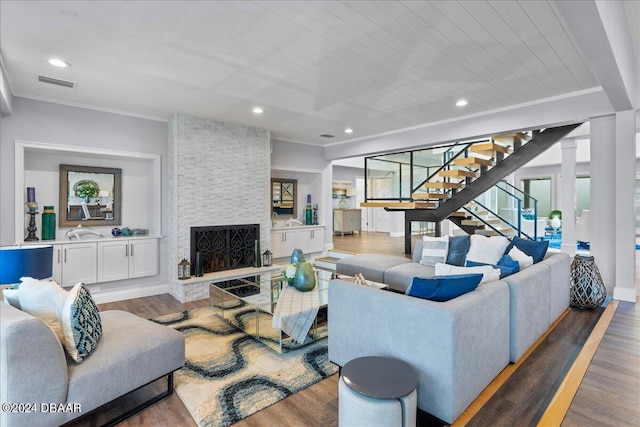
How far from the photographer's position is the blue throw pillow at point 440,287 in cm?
197

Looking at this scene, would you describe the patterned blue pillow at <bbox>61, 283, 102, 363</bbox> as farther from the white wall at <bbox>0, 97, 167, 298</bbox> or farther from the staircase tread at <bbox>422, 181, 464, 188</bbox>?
the staircase tread at <bbox>422, 181, 464, 188</bbox>

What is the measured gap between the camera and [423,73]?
3350mm

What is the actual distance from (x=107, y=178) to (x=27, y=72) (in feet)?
5.73

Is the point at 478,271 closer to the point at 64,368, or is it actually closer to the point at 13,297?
the point at 64,368

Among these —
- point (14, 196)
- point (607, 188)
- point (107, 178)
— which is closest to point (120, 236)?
point (107, 178)

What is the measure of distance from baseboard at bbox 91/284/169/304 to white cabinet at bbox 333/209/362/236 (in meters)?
6.83

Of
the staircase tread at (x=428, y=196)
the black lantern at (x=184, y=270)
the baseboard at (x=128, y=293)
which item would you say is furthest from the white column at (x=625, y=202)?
the baseboard at (x=128, y=293)

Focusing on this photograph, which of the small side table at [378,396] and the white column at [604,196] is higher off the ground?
the white column at [604,196]

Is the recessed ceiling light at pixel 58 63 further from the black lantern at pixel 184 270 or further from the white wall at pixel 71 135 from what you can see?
the black lantern at pixel 184 270

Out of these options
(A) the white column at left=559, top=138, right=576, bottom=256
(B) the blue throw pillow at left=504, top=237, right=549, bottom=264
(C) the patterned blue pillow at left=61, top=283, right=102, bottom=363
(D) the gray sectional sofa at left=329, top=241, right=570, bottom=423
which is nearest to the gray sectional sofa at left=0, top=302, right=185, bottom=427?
(C) the patterned blue pillow at left=61, top=283, right=102, bottom=363

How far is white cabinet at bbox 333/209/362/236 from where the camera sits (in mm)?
10992

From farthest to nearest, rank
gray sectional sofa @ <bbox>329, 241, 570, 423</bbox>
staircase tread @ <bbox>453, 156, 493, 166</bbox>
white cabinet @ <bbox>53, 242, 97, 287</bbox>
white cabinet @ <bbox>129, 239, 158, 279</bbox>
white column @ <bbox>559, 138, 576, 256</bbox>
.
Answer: white column @ <bbox>559, 138, 576, 256</bbox>
staircase tread @ <bbox>453, 156, 493, 166</bbox>
white cabinet @ <bbox>129, 239, 158, 279</bbox>
white cabinet @ <bbox>53, 242, 97, 287</bbox>
gray sectional sofa @ <bbox>329, 241, 570, 423</bbox>

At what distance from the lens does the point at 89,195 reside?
15.0 feet

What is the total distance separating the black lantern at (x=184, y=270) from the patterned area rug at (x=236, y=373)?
142cm
